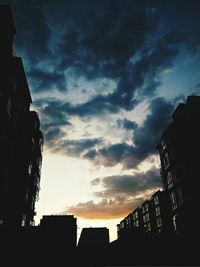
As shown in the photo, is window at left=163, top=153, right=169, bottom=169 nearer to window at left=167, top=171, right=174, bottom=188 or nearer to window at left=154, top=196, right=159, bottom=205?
window at left=167, top=171, right=174, bottom=188

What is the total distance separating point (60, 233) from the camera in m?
16.2

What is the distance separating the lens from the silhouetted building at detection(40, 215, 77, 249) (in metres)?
15.5

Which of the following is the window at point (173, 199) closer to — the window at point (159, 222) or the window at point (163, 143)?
the window at point (163, 143)

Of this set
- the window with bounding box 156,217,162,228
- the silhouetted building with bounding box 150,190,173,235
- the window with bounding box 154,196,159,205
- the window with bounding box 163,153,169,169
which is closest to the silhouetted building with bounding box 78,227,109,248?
the window with bounding box 163,153,169,169

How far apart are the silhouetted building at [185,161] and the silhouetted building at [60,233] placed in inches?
976

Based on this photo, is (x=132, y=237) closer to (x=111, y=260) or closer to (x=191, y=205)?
(x=111, y=260)

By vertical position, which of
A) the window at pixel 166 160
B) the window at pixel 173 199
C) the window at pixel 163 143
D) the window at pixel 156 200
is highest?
the window at pixel 163 143

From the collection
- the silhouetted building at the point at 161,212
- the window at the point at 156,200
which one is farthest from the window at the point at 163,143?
the window at the point at 156,200

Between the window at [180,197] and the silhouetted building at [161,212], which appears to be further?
the silhouetted building at [161,212]

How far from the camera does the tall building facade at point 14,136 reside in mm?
25531

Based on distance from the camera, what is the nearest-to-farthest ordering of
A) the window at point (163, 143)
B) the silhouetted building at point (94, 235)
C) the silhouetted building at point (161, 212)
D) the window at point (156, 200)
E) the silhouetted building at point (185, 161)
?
the silhouetted building at point (94, 235) → the silhouetted building at point (185, 161) → the window at point (163, 143) → the silhouetted building at point (161, 212) → the window at point (156, 200)

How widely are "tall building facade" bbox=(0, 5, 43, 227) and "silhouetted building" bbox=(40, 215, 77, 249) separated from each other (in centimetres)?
1128

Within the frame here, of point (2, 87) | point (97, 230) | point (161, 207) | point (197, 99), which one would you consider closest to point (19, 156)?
point (2, 87)

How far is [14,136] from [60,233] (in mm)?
17651
